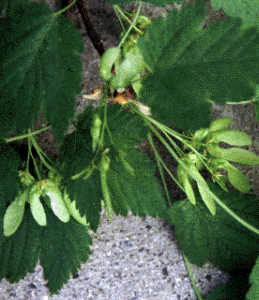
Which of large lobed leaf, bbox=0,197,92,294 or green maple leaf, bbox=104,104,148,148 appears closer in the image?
green maple leaf, bbox=104,104,148,148

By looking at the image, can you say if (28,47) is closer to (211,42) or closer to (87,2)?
(211,42)

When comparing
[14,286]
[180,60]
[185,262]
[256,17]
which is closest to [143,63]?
[180,60]

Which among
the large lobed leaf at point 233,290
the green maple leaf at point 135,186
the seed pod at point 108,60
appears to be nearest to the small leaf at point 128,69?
the seed pod at point 108,60

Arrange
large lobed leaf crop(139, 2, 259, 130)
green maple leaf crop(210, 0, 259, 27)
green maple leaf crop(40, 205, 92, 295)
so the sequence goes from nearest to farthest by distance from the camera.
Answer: large lobed leaf crop(139, 2, 259, 130) → green maple leaf crop(210, 0, 259, 27) → green maple leaf crop(40, 205, 92, 295)

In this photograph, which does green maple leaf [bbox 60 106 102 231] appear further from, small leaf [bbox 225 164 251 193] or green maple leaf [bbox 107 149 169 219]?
small leaf [bbox 225 164 251 193]

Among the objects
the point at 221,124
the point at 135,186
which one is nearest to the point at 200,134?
the point at 221,124

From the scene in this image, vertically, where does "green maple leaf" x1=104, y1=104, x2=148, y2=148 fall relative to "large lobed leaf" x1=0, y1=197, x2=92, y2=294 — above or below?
above

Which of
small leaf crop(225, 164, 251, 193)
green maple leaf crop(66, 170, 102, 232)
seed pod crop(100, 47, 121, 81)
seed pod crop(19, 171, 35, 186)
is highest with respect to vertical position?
seed pod crop(100, 47, 121, 81)

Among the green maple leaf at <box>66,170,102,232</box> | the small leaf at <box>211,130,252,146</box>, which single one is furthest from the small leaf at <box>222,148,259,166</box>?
the green maple leaf at <box>66,170,102,232</box>
